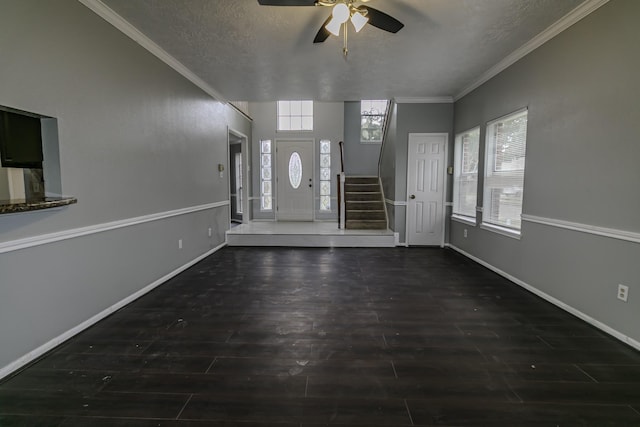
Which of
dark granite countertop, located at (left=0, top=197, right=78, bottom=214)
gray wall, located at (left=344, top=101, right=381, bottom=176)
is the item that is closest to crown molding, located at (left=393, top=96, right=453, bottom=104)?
gray wall, located at (left=344, top=101, right=381, bottom=176)

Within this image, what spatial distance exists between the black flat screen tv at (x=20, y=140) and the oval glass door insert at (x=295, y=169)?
5.79m

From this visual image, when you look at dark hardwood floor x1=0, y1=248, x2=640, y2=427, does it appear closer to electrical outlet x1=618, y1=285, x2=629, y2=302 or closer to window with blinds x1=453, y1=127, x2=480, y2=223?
electrical outlet x1=618, y1=285, x2=629, y2=302

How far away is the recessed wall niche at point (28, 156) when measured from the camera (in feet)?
6.43

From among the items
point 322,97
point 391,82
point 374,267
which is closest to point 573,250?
point 374,267

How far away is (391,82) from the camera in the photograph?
183 inches

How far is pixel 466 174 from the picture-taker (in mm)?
5180

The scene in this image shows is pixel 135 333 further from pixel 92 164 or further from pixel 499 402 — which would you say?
pixel 499 402

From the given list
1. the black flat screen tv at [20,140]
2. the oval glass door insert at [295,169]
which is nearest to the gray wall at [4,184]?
the black flat screen tv at [20,140]

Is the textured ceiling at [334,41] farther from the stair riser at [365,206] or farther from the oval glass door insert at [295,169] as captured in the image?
the oval glass door insert at [295,169]

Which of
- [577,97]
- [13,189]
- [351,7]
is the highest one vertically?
[351,7]

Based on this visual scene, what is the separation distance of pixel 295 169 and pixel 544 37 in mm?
5576

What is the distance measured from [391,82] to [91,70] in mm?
3759

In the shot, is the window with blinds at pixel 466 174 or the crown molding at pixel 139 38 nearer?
the crown molding at pixel 139 38

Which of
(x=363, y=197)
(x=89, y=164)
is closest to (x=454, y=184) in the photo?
(x=363, y=197)
